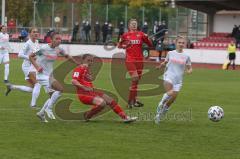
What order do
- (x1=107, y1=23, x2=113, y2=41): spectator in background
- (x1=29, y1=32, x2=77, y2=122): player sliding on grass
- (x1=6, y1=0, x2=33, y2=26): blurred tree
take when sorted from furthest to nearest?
(x1=6, y1=0, x2=33, y2=26): blurred tree → (x1=107, y1=23, x2=113, y2=41): spectator in background → (x1=29, y1=32, x2=77, y2=122): player sliding on grass

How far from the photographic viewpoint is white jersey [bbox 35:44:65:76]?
15.3 m

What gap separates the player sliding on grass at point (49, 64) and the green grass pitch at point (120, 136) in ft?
2.06

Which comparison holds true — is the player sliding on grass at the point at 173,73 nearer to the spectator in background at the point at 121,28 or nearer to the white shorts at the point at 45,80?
the white shorts at the point at 45,80

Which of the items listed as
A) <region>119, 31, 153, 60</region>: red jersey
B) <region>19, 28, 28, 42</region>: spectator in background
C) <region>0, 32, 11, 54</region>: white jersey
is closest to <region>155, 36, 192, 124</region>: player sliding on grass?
<region>119, 31, 153, 60</region>: red jersey

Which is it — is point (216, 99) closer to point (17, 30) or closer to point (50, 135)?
point (50, 135)

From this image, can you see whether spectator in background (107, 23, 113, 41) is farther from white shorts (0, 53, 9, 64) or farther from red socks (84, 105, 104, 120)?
red socks (84, 105, 104, 120)

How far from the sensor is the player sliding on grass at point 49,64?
1488 cm

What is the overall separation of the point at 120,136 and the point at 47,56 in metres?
3.52

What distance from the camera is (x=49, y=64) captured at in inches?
615

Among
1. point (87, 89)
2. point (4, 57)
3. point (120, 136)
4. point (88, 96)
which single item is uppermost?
point (4, 57)

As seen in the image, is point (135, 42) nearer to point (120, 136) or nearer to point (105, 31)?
point (120, 136)

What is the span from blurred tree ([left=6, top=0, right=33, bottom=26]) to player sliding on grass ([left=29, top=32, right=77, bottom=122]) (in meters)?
53.5

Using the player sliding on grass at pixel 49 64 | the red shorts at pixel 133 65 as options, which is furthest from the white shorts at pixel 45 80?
the red shorts at pixel 133 65

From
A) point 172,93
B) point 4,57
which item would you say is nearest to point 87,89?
point 172,93
